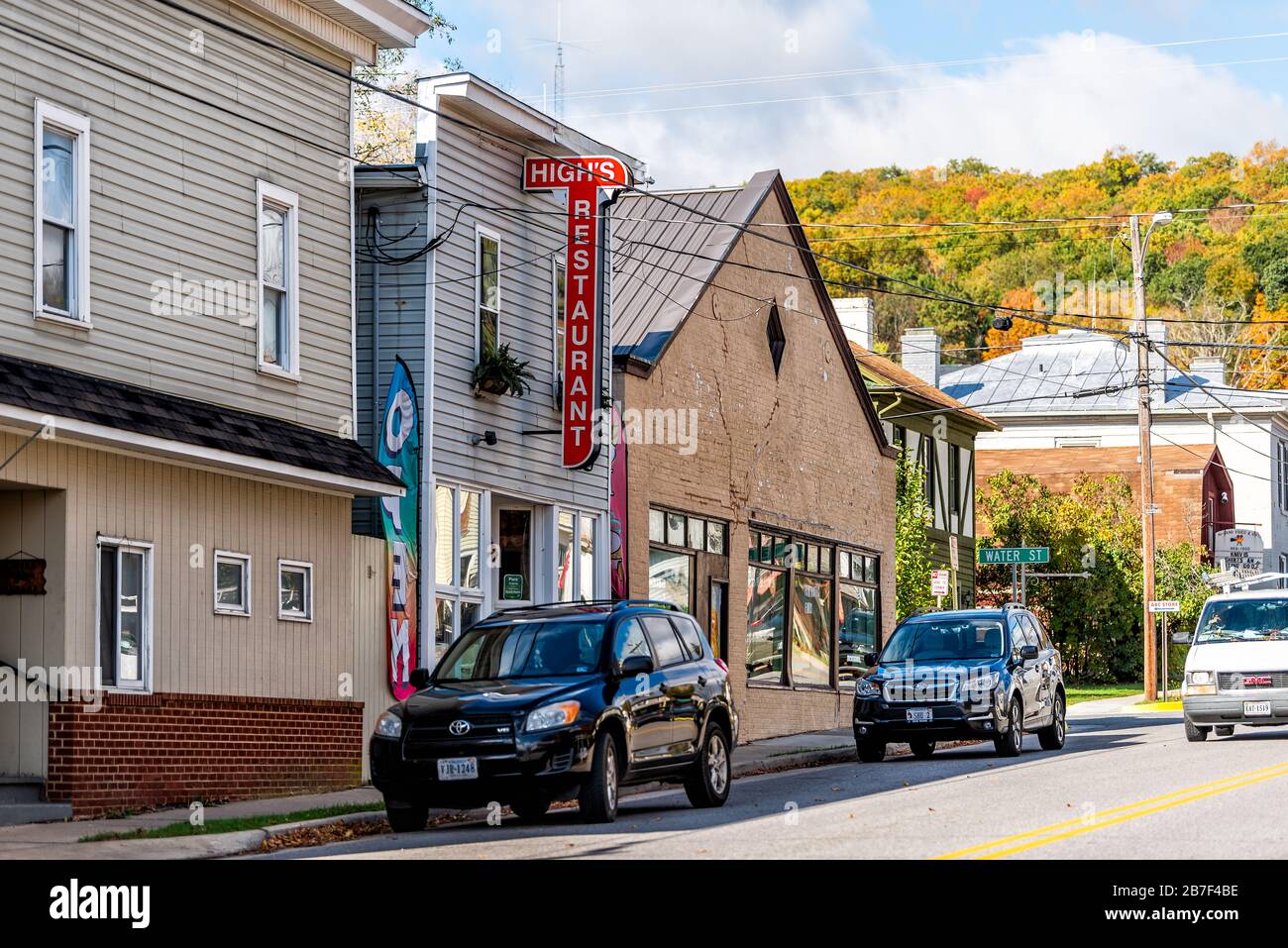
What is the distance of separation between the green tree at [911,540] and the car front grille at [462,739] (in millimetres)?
25860

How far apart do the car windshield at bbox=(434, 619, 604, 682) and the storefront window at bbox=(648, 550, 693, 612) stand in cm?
1046

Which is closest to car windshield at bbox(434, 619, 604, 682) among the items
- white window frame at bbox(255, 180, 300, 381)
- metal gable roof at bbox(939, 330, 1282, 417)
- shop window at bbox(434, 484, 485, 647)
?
white window frame at bbox(255, 180, 300, 381)

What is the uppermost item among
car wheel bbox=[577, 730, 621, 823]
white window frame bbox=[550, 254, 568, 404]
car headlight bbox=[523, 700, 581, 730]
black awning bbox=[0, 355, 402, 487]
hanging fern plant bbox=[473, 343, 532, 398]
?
white window frame bbox=[550, 254, 568, 404]

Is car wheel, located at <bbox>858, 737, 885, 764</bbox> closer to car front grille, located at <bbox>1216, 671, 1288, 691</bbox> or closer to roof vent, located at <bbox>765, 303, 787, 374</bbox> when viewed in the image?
car front grille, located at <bbox>1216, 671, 1288, 691</bbox>

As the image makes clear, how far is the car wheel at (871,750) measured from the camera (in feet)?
76.1

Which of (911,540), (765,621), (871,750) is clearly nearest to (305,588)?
(871,750)

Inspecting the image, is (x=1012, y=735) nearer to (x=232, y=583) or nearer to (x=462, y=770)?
(x=232, y=583)

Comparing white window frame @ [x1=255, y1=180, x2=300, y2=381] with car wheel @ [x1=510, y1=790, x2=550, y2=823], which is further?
white window frame @ [x1=255, y1=180, x2=300, y2=381]

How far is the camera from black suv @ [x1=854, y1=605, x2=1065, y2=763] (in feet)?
73.9

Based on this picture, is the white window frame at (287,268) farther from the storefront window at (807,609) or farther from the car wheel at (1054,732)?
the storefront window at (807,609)

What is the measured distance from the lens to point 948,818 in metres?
14.4

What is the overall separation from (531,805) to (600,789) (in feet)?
2.50
